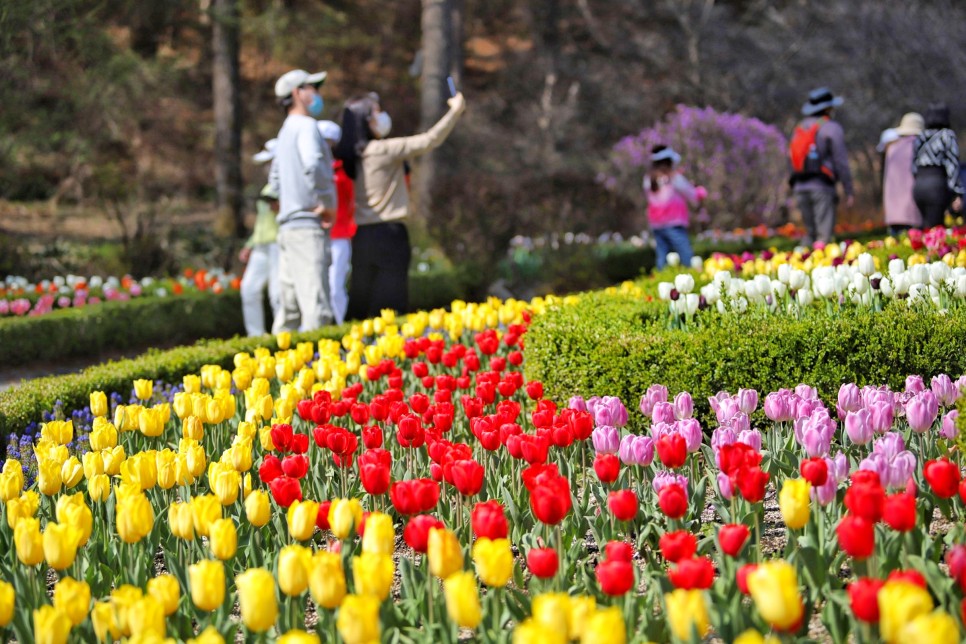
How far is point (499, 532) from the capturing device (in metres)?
2.42

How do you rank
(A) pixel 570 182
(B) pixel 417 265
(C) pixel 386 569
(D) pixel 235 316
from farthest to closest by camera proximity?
(A) pixel 570 182
(B) pixel 417 265
(D) pixel 235 316
(C) pixel 386 569

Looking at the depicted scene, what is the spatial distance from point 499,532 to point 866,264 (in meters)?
3.72

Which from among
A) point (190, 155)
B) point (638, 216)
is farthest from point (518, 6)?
point (638, 216)

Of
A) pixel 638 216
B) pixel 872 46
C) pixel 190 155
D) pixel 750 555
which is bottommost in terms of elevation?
pixel 750 555

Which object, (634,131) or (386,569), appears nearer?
(386,569)

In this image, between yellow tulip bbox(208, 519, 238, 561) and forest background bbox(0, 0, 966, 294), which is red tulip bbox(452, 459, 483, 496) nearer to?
yellow tulip bbox(208, 519, 238, 561)

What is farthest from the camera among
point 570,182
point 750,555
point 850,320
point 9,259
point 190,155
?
point 190,155

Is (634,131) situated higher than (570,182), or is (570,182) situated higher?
(634,131)

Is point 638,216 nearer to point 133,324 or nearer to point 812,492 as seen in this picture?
point 133,324

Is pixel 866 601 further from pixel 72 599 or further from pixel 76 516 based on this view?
pixel 76 516

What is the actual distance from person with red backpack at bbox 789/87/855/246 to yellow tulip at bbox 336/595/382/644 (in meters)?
9.69

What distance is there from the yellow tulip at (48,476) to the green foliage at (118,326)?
6.06m

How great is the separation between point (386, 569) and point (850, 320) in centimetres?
324

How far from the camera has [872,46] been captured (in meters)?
23.7
